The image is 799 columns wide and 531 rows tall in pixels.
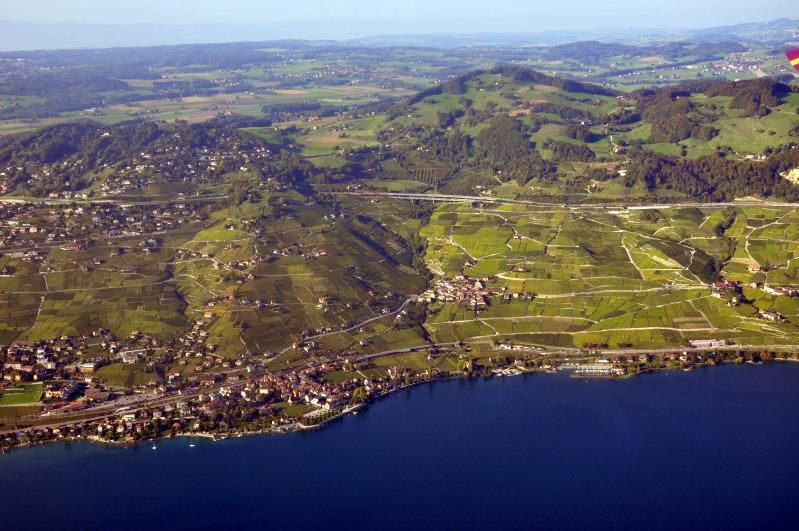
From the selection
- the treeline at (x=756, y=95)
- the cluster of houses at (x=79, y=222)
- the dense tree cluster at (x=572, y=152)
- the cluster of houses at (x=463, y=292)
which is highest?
the treeline at (x=756, y=95)

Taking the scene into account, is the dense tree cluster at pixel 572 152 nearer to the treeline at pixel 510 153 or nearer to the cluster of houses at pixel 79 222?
the treeline at pixel 510 153

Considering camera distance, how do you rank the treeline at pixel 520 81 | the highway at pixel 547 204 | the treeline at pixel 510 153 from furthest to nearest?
1. the treeline at pixel 520 81
2. the treeline at pixel 510 153
3. the highway at pixel 547 204

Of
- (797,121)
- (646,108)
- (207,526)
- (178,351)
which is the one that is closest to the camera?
(207,526)

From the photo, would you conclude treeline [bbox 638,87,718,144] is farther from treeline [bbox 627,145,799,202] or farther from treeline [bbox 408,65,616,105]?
treeline [bbox 408,65,616,105]

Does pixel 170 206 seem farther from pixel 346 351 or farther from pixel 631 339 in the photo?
pixel 631 339

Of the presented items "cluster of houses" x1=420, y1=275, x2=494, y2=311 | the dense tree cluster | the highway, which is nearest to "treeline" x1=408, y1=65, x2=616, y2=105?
the dense tree cluster

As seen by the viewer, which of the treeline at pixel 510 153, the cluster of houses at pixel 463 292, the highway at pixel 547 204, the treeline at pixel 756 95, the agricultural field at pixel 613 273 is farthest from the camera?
the treeline at pixel 756 95

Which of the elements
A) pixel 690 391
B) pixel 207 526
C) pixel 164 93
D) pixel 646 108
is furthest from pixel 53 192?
pixel 164 93

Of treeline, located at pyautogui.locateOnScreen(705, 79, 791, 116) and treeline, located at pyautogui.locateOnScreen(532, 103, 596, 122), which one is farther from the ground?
treeline, located at pyautogui.locateOnScreen(705, 79, 791, 116)

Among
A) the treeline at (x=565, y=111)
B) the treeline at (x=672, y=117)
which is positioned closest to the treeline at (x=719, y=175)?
the treeline at (x=672, y=117)
